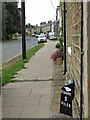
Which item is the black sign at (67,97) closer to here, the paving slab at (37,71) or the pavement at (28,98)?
the pavement at (28,98)

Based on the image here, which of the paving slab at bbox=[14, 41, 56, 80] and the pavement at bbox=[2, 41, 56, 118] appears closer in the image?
the pavement at bbox=[2, 41, 56, 118]

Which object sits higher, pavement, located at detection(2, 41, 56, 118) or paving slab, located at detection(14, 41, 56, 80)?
paving slab, located at detection(14, 41, 56, 80)

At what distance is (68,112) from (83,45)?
6.15 feet

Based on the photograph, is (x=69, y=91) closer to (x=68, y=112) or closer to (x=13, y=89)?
(x=68, y=112)

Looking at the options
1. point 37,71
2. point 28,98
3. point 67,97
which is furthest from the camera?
point 37,71

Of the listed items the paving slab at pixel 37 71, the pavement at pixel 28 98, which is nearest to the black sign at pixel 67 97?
the pavement at pixel 28 98

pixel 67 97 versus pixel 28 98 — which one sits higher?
pixel 67 97

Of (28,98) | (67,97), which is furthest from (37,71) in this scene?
(67,97)

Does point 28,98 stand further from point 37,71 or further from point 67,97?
point 37,71

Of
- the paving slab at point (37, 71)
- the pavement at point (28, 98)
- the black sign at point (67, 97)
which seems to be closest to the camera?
the black sign at point (67, 97)

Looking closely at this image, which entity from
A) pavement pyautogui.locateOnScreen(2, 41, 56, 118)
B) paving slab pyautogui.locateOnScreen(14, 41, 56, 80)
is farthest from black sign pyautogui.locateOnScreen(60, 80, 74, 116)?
paving slab pyautogui.locateOnScreen(14, 41, 56, 80)

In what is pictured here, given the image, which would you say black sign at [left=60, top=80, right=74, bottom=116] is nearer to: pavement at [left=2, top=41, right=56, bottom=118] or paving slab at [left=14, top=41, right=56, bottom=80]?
pavement at [left=2, top=41, right=56, bottom=118]

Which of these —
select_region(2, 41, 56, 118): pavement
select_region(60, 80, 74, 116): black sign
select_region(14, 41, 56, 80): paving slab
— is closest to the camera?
select_region(60, 80, 74, 116): black sign

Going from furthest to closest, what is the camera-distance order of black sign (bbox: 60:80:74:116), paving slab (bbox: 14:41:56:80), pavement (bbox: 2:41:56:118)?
1. paving slab (bbox: 14:41:56:80)
2. pavement (bbox: 2:41:56:118)
3. black sign (bbox: 60:80:74:116)
